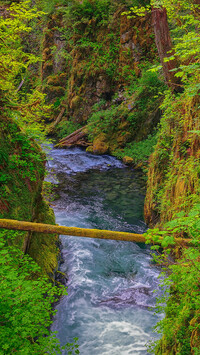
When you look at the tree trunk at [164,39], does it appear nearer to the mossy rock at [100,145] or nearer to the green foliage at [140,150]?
the green foliage at [140,150]

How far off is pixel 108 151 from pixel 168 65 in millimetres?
8949

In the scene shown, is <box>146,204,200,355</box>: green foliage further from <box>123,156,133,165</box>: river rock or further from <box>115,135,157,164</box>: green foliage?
<box>123,156,133,165</box>: river rock

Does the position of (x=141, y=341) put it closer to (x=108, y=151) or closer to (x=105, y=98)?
(x=108, y=151)

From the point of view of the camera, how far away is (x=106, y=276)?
6051 mm

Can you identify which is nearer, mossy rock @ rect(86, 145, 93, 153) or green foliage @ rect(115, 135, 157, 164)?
green foliage @ rect(115, 135, 157, 164)

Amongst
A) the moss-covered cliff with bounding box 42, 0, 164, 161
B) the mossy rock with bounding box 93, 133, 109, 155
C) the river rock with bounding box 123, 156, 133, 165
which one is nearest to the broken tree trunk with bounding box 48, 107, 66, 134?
the moss-covered cliff with bounding box 42, 0, 164, 161

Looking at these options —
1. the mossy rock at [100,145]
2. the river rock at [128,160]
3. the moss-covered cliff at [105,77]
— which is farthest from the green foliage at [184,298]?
the mossy rock at [100,145]

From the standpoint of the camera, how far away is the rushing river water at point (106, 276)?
4.51 meters

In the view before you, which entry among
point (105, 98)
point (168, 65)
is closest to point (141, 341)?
point (168, 65)

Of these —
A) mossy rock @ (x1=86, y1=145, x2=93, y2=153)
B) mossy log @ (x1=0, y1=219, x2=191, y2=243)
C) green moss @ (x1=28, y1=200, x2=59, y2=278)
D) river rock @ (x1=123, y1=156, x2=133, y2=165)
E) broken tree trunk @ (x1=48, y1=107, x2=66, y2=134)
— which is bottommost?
green moss @ (x1=28, y1=200, x2=59, y2=278)

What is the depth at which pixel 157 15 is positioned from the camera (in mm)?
7363

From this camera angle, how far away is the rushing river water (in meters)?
4.51

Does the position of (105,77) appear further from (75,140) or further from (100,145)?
(100,145)

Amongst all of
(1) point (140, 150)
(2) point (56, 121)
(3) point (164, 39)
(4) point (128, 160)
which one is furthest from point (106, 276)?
(2) point (56, 121)
